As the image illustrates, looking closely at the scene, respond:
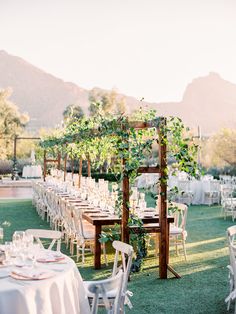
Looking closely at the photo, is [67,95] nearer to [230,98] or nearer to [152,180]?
[230,98]

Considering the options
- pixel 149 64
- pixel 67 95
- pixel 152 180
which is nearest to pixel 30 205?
pixel 152 180

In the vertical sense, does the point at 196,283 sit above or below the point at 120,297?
A: below

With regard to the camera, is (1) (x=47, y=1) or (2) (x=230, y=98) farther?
(2) (x=230, y=98)

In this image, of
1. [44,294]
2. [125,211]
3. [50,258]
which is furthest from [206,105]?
[44,294]

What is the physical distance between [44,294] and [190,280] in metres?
3.30

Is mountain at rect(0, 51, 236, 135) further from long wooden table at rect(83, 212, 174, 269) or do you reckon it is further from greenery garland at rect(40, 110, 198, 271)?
greenery garland at rect(40, 110, 198, 271)

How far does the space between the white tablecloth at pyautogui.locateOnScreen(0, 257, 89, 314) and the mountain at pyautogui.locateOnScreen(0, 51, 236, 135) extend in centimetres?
6303

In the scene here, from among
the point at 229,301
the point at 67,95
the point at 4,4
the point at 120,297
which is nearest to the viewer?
the point at 120,297

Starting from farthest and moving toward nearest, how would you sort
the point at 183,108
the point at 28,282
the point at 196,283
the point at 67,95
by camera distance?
the point at 67,95 → the point at 183,108 → the point at 196,283 → the point at 28,282

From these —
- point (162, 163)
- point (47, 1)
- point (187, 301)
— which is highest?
point (47, 1)

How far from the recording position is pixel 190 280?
6.65 metres

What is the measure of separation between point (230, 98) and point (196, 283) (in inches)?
3027

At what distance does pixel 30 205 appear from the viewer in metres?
15.7

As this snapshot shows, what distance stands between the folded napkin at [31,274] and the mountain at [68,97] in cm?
6315
